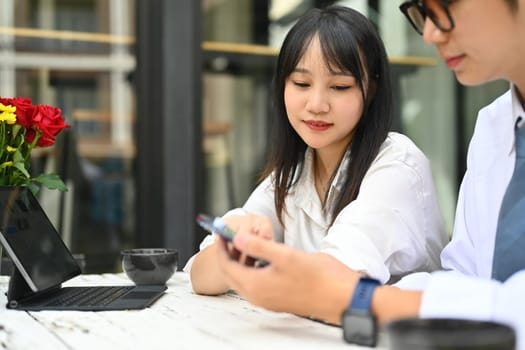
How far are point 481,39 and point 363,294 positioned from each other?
0.36 metres

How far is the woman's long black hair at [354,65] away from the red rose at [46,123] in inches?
18.2

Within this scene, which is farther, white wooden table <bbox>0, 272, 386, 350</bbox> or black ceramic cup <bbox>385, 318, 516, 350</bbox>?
white wooden table <bbox>0, 272, 386, 350</bbox>

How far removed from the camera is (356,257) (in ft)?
3.91

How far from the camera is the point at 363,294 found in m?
0.92

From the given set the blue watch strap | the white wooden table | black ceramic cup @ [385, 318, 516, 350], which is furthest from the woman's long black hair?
black ceramic cup @ [385, 318, 516, 350]

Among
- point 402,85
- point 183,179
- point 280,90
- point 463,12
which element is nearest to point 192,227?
point 183,179

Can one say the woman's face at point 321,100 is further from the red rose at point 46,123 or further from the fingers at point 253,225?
the red rose at point 46,123

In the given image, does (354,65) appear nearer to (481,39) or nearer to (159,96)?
(481,39)

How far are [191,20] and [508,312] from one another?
2660 mm

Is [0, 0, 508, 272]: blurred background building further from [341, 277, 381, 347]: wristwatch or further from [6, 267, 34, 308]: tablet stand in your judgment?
[341, 277, 381, 347]: wristwatch

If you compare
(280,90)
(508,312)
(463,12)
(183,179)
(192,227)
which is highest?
(463,12)

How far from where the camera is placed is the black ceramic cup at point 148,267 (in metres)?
1.45

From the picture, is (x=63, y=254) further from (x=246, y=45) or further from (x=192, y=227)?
(x=246, y=45)

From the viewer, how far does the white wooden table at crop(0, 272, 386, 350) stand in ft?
3.07
